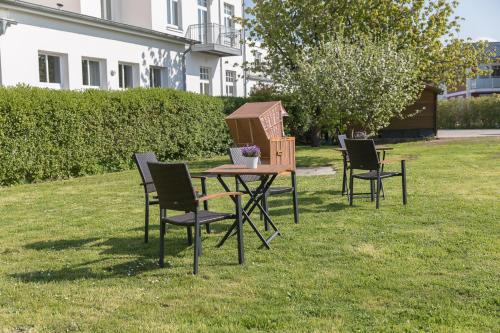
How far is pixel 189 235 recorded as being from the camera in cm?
639

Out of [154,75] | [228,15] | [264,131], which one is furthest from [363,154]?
[228,15]

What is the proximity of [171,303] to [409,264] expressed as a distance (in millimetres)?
2354

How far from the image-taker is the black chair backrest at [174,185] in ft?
17.0

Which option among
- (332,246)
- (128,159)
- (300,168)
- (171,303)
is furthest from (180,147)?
(171,303)

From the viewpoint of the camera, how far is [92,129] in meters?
15.2

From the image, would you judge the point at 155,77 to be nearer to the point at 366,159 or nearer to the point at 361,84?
the point at 361,84

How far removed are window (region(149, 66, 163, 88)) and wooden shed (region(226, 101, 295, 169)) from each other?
8.42m

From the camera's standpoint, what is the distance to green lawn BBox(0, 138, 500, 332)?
3.98m

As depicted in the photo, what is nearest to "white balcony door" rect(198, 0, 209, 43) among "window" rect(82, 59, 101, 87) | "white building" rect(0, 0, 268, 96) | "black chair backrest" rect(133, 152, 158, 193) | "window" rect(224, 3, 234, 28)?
"white building" rect(0, 0, 268, 96)

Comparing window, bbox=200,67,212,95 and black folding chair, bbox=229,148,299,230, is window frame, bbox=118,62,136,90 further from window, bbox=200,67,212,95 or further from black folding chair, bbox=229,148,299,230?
black folding chair, bbox=229,148,299,230

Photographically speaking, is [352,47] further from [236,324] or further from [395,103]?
[236,324]

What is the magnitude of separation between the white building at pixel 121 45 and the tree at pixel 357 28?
3.29m

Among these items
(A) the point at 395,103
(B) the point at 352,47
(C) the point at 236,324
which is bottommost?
(C) the point at 236,324

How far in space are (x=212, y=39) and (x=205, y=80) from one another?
1.95m
